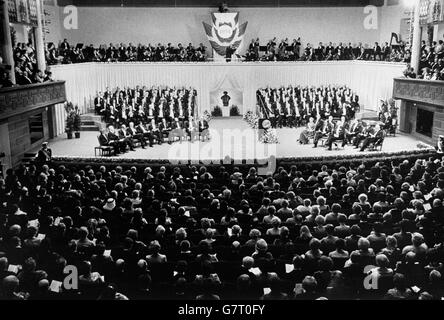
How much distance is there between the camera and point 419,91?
18.8 meters

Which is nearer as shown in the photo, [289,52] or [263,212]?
[263,212]

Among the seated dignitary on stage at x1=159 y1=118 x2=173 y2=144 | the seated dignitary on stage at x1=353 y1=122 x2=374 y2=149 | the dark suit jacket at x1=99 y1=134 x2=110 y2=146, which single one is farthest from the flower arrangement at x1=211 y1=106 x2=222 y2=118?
the dark suit jacket at x1=99 y1=134 x2=110 y2=146

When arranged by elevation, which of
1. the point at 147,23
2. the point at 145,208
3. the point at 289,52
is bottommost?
the point at 145,208

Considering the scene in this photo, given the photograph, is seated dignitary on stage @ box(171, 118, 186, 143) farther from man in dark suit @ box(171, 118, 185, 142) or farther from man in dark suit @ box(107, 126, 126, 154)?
man in dark suit @ box(107, 126, 126, 154)

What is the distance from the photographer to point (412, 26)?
2153cm

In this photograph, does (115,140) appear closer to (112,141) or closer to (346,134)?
(112,141)

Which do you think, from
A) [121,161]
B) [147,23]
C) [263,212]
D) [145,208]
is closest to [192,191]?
[145,208]

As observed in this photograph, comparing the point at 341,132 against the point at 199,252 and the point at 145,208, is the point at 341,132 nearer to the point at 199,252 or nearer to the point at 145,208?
the point at 145,208

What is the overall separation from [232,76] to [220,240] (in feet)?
65.9

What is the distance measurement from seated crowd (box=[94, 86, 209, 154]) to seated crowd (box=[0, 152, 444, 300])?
7112 mm

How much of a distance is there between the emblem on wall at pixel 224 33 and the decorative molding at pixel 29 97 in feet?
36.0

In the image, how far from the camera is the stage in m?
16.7
